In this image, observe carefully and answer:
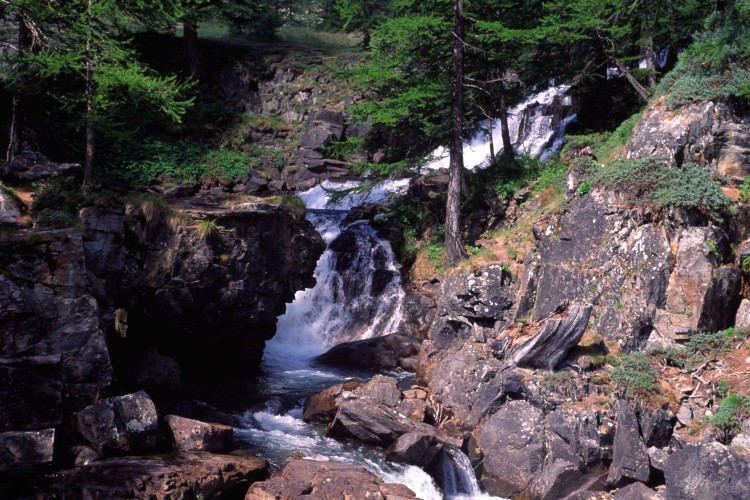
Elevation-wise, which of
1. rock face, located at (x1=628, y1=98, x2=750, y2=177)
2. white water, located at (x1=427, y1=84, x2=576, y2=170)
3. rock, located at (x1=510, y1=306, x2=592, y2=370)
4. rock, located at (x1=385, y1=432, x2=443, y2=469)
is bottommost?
rock, located at (x1=385, y1=432, x2=443, y2=469)

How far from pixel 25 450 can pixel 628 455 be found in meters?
10.3

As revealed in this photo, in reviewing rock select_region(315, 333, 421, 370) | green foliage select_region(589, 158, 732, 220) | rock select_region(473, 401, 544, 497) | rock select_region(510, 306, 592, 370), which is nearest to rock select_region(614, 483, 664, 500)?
rock select_region(473, 401, 544, 497)

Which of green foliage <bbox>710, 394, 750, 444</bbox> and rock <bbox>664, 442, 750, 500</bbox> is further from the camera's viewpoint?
green foliage <bbox>710, 394, 750, 444</bbox>

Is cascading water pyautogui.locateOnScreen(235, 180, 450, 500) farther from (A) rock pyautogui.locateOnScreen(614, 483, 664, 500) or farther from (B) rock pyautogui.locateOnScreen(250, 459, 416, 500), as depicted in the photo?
(A) rock pyautogui.locateOnScreen(614, 483, 664, 500)

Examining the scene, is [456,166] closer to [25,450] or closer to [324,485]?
[324,485]

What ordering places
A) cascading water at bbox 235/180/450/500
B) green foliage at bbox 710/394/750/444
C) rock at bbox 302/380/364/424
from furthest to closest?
cascading water at bbox 235/180/450/500
rock at bbox 302/380/364/424
green foliage at bbox 710/394/750/444

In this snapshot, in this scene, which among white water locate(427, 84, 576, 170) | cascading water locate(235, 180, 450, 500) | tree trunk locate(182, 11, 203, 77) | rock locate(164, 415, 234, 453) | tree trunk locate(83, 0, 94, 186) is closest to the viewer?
rock locate(164, 415, 234, 453)

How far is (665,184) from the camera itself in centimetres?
1416

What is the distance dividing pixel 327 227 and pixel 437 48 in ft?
25.3

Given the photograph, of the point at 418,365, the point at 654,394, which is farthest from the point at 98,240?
the point at 654,394

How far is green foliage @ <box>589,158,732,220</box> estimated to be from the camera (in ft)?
44.7

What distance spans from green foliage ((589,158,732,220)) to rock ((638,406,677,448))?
206 inches

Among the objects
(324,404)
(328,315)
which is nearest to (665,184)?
(324,404)

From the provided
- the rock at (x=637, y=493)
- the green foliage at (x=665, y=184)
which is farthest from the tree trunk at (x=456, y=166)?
the rock at (x=637, y=493)
